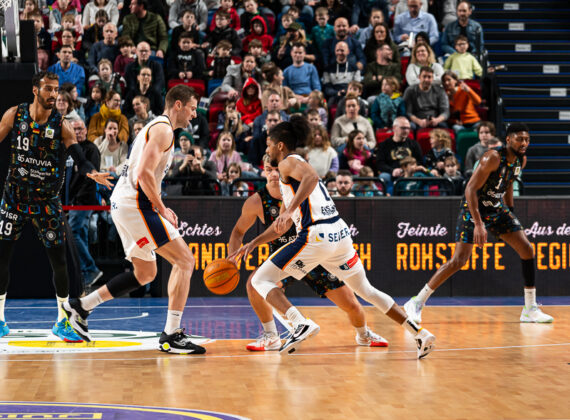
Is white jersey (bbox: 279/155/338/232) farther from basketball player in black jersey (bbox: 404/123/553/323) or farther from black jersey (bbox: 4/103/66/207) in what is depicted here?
basketball player in black jersey (bbox: 404/123/553/323)

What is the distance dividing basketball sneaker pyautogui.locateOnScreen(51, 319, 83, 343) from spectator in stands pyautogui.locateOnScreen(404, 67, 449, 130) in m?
8.41

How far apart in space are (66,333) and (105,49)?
9105mm

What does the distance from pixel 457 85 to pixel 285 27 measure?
3.35 metres

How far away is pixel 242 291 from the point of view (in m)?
12.9

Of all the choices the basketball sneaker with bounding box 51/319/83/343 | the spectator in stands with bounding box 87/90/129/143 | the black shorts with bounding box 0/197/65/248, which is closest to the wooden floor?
the basketball sneaker with bounding box 51/319/83/343

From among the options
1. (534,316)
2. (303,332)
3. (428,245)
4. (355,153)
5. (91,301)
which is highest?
(355,153)

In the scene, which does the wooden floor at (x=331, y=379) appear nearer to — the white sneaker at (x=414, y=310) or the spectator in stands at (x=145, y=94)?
Answer: the white sneaker at (x=414, y=310)

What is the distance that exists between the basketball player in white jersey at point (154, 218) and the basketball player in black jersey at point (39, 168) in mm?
783

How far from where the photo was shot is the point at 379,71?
16453 mm

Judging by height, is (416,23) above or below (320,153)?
above

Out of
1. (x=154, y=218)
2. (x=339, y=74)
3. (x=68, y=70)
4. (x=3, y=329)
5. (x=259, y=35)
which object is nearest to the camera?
(x=154, y=218)

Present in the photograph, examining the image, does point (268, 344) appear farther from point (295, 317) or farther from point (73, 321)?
point (73, 321)

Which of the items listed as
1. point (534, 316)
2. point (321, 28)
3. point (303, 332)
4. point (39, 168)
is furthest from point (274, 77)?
point (303, 332)

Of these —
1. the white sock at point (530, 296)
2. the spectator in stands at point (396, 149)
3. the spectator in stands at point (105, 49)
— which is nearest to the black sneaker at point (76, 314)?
the white sock at point (530, 296)
